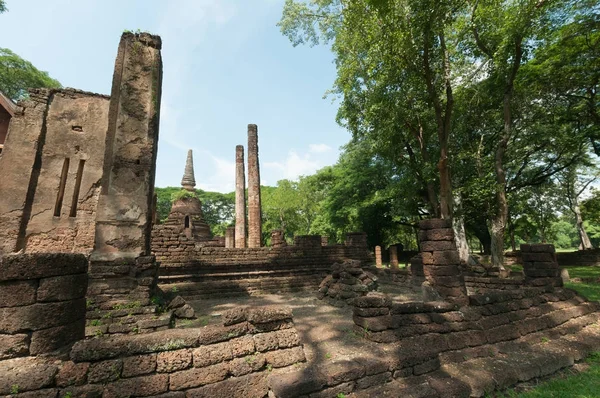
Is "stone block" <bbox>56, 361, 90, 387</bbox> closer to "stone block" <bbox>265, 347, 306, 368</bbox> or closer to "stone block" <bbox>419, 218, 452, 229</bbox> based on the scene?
"stone block" <bbox>265, 347, 306, 368</bbox>

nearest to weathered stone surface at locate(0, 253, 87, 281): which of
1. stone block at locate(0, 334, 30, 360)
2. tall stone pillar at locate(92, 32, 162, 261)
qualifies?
stone block at locate(0, 334, 30, 360)

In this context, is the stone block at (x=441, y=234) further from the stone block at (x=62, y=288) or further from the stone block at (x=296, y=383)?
the stone block at (x=62, y=288)

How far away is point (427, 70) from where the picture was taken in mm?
9617

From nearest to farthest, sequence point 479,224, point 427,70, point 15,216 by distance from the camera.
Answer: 1. point 15,216
2. point 427,70
3. point 479,224

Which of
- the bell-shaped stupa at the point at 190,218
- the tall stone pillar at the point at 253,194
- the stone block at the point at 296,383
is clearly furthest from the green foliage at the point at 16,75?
the stone block at the point at 296,383

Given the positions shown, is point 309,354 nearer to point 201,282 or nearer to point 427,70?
point 201,282

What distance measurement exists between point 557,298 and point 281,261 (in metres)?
8.49

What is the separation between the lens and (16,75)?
18859 millimetres

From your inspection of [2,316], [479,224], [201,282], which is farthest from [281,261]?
[479,224]

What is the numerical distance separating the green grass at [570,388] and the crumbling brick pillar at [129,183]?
6.15 meters

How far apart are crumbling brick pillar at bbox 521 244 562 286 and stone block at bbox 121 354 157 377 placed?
8.26 meters

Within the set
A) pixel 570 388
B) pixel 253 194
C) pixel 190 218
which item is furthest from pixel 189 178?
pixel 570 388

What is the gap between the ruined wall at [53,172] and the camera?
28.8 feet

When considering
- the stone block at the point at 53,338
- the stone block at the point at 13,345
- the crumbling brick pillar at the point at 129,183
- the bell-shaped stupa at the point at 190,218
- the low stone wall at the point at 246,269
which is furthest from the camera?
the bell-shaped stupa at the point at 190,218
